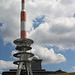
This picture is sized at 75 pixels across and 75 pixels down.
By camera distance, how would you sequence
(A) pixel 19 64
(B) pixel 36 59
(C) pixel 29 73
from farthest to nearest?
(B) pixel 36 59 < (C) pixel 29 73 < (A) pixel 19 64

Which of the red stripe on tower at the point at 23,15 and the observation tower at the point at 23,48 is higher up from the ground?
the red stripe on tower at the point at 23,15

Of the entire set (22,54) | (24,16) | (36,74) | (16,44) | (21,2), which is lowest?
(36,74)

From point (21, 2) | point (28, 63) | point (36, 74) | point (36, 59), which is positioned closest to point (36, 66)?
point (36, 59)

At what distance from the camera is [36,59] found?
108 meters

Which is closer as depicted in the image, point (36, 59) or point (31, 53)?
point (31, 53)

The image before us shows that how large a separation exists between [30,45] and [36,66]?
33.3 metres

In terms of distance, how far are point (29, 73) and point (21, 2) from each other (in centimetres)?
3472

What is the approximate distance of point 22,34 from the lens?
76.1 meters

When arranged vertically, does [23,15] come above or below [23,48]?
above

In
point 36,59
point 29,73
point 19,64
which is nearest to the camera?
point 19,64

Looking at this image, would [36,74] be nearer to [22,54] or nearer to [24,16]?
[22,54]

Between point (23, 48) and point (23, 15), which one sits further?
point (23, 48)

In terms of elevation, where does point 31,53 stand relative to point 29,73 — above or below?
above

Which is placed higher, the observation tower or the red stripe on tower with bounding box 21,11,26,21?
the red stripe on tower with bounding box 21,11,26,21
